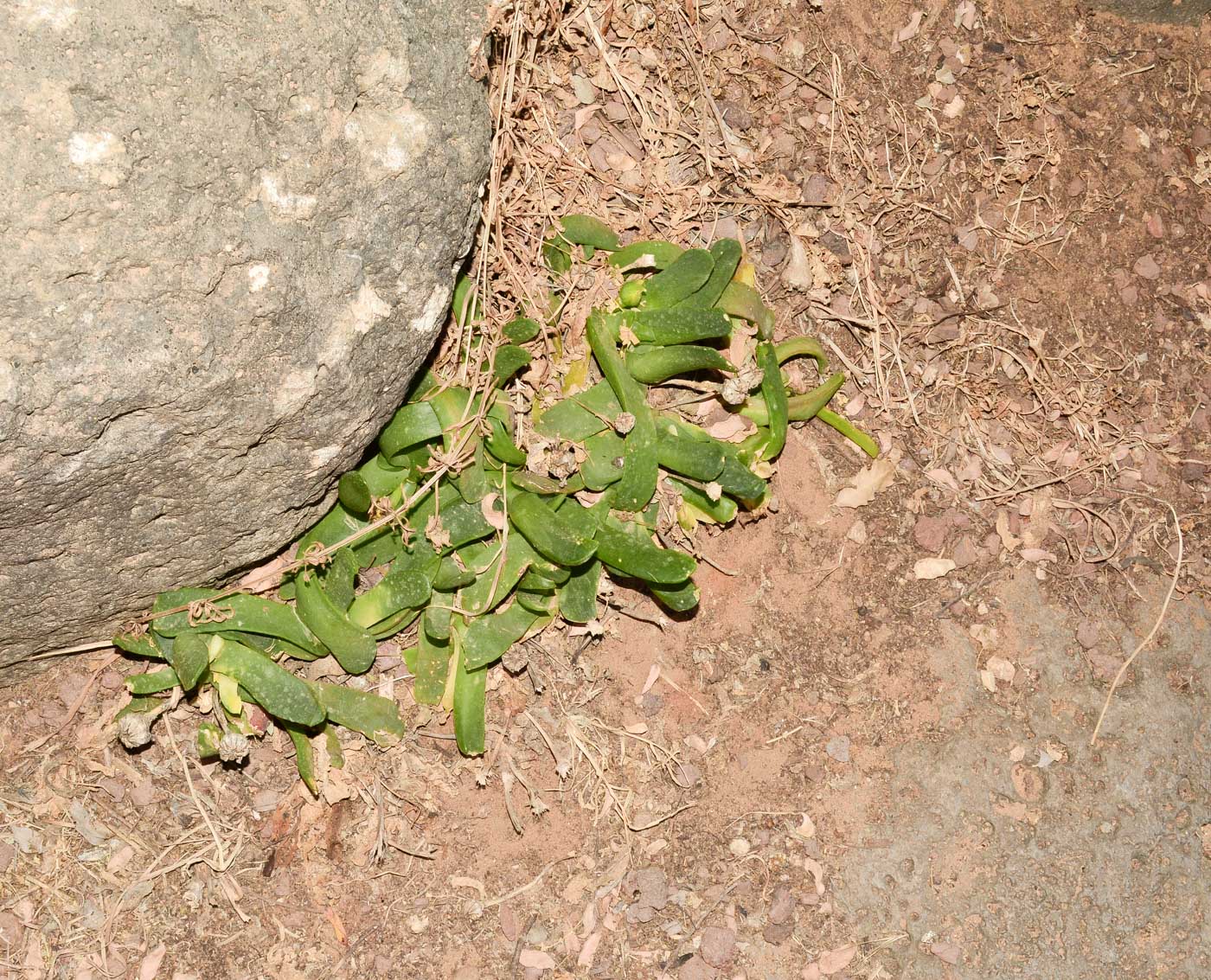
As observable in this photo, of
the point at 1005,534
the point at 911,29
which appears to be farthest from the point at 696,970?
the point at 911,29

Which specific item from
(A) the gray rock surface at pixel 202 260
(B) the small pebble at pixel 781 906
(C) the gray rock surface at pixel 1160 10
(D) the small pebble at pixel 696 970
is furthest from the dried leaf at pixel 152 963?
(C) the gray rock surface at pixel 1160 10

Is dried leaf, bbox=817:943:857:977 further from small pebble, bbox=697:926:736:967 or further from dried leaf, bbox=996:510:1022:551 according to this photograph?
dried leaf, bbox=996:510:1022:551

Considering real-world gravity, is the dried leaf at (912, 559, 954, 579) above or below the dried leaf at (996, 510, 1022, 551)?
below

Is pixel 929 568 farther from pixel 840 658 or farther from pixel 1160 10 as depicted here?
pixel 1160 10

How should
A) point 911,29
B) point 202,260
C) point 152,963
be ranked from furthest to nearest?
point 911,29 < point 152,963 < point 202,260

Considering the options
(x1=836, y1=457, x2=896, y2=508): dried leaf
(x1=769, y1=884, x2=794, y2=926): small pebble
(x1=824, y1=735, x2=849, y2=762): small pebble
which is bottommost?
(x1=769, y1=884, x2=794, y2=926): small pebble

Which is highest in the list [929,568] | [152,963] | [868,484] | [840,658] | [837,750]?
[868,484]

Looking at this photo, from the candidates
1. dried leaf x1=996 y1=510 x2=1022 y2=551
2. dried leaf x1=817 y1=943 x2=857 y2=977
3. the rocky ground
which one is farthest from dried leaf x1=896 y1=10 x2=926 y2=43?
dried leaf x1=817 y1=943 x2=857 y2=977

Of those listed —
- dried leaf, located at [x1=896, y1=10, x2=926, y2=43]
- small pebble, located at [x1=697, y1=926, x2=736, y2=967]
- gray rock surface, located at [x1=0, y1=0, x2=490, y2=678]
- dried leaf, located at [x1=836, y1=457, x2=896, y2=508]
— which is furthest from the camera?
dried leaf, located at [x1=896, y1=10, x2=926, y2=43]
